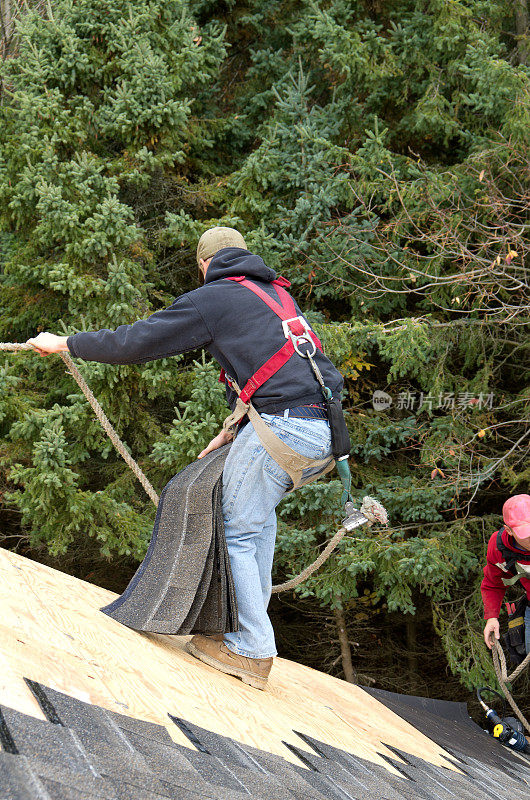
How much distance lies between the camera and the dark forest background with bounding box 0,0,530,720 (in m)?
6.66

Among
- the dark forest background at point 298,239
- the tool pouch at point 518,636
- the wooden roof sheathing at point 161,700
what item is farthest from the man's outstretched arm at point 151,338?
the tool pouch at point 518,636

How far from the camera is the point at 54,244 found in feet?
23.7

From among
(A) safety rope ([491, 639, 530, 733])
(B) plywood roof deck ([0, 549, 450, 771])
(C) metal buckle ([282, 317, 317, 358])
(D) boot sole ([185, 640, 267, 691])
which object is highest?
(C) metal buckle ([282, 317, 317, 358])

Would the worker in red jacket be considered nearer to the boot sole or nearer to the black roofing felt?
the black roofing felt

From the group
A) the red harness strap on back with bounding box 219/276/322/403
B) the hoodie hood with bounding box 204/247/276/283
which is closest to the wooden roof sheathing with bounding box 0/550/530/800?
the red harness strap on back with bounding box 219/276/322/403

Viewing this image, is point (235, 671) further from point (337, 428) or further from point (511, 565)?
point (511, 565)

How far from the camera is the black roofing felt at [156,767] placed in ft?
4.09

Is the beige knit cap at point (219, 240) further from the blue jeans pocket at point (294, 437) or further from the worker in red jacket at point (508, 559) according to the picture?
the worker in red jacket at point (508, 559)

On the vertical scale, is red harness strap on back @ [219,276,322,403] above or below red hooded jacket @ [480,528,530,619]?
above

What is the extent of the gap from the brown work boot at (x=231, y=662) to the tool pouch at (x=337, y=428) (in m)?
0.94

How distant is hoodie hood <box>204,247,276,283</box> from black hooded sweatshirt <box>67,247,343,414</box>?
0.21 ft

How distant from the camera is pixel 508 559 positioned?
511cm

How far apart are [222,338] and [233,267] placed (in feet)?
1.03

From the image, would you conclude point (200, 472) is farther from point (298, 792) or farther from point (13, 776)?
point (13, 776)
